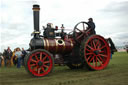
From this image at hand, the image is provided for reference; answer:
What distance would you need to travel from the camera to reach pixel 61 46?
22.0 feet

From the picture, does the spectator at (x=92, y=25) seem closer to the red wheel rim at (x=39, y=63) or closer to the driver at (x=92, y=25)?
the driver at (x=92, y=25)

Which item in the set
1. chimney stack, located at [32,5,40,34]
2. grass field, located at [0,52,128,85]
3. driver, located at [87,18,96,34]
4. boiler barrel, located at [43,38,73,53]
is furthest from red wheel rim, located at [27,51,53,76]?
driver, located at [87,18,96,34]

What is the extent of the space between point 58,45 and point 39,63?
1196 mm

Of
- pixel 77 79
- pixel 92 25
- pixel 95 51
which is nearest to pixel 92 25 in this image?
pixel 92 25

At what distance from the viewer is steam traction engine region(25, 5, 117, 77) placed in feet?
19.6

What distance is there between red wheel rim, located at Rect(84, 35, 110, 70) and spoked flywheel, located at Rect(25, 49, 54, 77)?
5.37 feet

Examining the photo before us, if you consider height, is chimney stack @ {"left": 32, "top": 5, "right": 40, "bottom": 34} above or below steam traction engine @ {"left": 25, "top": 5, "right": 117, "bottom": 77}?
above

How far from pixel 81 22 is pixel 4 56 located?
7787 millimetres

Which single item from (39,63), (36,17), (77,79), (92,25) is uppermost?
(36,17)

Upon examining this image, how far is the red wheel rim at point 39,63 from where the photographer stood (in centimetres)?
571

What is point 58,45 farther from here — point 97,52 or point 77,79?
point 77,79

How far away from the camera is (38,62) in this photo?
5809 mm

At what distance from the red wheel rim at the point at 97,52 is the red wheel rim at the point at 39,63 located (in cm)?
160

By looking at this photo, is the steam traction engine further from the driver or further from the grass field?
the grass field
